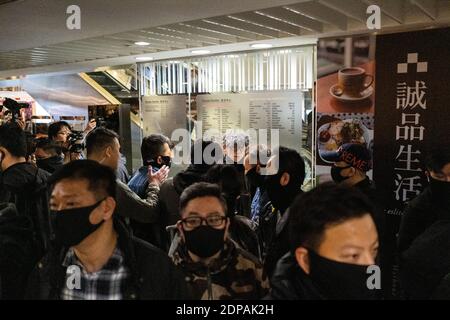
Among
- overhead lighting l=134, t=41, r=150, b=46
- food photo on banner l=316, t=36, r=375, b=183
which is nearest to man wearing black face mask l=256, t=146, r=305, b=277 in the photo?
food photo on banner l=316, t=36, r=375, b=183

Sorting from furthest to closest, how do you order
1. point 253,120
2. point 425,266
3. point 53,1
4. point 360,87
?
point 253,120, point 360,87, point 53,1, point 425,266

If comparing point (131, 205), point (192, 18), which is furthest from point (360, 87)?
point (131, 205)

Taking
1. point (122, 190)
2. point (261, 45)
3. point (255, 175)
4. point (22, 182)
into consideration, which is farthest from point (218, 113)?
point (22, 182)

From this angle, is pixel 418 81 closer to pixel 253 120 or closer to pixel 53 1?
pixel 253 120

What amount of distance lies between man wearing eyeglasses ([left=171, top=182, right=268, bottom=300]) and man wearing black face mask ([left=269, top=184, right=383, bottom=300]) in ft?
1.27

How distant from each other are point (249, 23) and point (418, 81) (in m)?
1.63

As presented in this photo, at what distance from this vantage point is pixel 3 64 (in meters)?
6.93

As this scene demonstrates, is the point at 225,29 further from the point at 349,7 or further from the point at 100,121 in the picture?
the point at 100,121

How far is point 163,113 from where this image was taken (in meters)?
6.27

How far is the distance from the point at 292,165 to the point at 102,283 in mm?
Answer: 1495

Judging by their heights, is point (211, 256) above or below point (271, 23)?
below

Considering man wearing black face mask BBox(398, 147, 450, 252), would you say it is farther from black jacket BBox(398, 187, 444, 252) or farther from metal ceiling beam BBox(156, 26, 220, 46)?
metal ceiling beam BBox(156, 26, 220, 46)

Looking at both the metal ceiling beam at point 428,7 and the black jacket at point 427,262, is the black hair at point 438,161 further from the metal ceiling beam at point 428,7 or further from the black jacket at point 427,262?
the metal ceiling beam at point 428,7

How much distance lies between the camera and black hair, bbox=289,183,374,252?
1.54 metres
